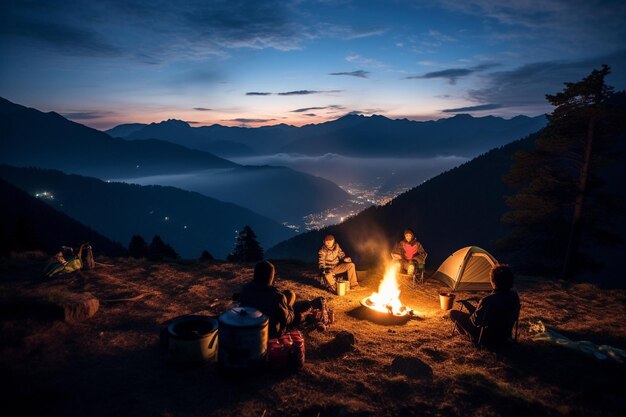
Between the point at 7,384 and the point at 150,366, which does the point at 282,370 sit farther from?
the point at 7,384

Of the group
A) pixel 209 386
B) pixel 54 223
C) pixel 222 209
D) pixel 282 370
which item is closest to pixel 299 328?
pixel 282 370

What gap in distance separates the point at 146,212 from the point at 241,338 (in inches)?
7503

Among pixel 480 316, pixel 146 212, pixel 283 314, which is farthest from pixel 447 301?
pixel 146 212

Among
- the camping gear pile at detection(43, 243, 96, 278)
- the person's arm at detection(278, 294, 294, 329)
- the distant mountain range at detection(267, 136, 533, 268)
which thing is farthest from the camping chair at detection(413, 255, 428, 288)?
the distant mountain range at detection(267, 136, 533, 268)

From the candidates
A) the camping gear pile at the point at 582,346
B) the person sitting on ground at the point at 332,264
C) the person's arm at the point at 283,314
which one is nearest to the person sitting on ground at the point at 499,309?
the camping gear pile at the point at 582,346

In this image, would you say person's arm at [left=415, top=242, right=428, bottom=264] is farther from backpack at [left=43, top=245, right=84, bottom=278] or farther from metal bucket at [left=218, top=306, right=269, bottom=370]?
backpack at [left=43, top=245, right=84, bottom=278]

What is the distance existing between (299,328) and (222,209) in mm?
195809

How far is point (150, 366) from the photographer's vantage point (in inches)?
226

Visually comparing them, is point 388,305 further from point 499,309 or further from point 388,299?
point 499,309

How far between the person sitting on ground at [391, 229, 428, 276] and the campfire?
6.86 feet

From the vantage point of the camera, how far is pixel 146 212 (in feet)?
579

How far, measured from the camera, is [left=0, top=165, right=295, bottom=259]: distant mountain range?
15662 centimetres

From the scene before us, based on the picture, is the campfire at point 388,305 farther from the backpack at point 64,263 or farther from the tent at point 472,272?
the backpack at point 64,263

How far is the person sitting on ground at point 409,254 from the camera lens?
1133 centimetres
